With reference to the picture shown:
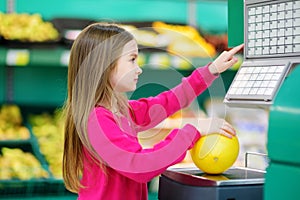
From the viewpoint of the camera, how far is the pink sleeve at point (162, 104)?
2.20m

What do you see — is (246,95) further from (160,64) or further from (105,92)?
(160,64)

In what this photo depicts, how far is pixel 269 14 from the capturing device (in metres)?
1.69

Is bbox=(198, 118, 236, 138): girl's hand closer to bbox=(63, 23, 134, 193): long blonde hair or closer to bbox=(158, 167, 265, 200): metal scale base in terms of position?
bbox=(158, 167, 265, 200): metal scale base

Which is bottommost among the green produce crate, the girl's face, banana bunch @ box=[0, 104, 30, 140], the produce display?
banana bunch @ box=[0, 104, 30, 140]

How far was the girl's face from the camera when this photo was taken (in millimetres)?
1938

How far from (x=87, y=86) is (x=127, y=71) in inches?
5.7

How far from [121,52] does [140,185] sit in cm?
45

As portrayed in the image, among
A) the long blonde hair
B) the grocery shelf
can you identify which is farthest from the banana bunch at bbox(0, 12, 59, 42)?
the long blonde hair

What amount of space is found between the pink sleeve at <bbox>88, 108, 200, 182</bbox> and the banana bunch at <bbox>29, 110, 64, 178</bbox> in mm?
2233

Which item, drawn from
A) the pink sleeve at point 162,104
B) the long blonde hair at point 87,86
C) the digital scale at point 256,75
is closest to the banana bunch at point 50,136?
the pink sleeve at point 162,104

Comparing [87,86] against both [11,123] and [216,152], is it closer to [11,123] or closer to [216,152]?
[216,152]

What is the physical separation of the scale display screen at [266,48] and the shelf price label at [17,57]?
2385 millimetres

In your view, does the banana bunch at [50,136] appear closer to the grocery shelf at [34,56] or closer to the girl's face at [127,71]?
the grocery shelf at [34,56]

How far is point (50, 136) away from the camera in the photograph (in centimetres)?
434
